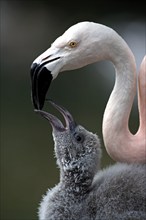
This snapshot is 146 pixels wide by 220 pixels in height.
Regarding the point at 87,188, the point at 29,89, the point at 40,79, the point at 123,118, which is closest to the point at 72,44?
the point at 40,79

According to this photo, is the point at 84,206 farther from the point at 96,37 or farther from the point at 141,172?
the point at 96,37

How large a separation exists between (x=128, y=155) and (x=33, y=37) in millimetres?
4251

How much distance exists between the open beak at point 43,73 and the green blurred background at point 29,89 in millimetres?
1512

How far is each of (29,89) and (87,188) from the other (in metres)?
3.00

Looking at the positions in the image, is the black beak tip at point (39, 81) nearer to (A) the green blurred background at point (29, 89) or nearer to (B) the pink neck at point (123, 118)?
(B) the pink neck at point (123, 118)

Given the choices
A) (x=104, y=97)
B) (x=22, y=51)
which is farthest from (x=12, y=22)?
(x=104, y=97)

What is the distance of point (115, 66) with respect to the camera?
4.41 ft

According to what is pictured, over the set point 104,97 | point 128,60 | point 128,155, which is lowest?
point 128,155

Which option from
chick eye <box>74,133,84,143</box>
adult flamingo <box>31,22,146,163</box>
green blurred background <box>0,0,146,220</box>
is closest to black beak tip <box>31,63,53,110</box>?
adult flamingo <box>31,22,146,163</box>

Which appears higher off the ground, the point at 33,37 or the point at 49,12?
the point at 49,12

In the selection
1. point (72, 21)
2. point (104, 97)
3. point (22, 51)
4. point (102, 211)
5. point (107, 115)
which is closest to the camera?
point (102, 211)

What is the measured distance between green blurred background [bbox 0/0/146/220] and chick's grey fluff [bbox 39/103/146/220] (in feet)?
4.78

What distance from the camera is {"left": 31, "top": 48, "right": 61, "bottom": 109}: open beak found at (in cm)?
127

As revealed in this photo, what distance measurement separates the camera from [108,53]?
1.32 meters
